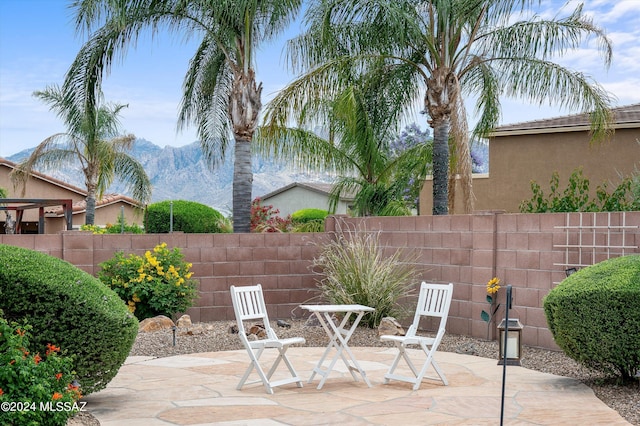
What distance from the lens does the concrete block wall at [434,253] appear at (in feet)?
34.5

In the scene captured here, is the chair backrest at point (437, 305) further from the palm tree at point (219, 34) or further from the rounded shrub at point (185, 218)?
the rounded shrub at point (185, 218)

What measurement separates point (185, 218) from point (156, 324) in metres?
12.9

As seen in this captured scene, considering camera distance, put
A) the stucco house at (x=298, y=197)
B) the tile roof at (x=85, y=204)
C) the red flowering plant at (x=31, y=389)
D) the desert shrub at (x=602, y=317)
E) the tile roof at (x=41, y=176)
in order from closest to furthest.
→ the red flowering plant at (x=31, y=389), the desert shrub at (x=602, y=317), the tile roof at (x=41, y=176), the tile roof at (x=85, y=204), the stucco house at (x=298, y=197)

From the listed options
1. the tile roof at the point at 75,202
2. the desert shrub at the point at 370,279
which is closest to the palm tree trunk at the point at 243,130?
the desert shrub at the point at 370,279

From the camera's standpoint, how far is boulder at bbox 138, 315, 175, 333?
11.7 meters

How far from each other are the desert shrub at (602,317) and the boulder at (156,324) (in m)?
5.85

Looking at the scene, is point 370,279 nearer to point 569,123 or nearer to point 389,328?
point 389,328

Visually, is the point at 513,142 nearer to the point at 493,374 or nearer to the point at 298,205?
the point at 493,374

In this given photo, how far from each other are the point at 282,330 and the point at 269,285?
169 centimetres

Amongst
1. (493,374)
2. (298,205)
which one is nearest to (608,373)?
(493,374)

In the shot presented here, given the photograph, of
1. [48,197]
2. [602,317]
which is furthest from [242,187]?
[48,197]

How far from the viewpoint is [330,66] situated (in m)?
15.5

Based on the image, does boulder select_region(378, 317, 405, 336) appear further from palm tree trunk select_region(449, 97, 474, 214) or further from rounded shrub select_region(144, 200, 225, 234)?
rounded shrub select_region(144, 200, 225, 234)

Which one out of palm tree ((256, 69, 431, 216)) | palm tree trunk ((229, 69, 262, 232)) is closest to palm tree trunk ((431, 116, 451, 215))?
palm tree ((256, 69, 431, 216))
